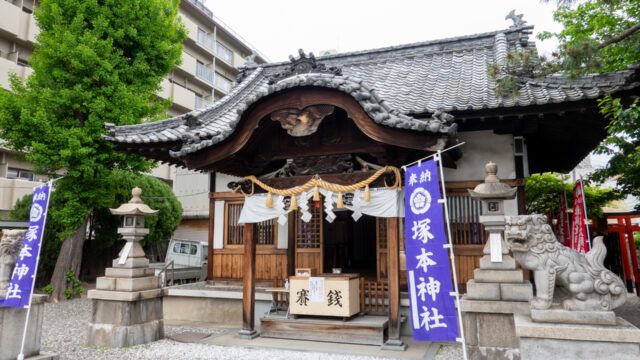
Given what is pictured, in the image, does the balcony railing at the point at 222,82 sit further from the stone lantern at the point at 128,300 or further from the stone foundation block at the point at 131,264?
the stone foundation block at the point at 131,264

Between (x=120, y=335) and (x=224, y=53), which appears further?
(x=224, y=53)

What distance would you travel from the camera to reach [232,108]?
464 inches

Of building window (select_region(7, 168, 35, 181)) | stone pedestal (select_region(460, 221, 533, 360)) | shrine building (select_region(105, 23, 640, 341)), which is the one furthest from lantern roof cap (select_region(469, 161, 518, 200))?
building window (select_region(7, 168, 35, 181))

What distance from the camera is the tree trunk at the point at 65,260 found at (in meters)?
14.0

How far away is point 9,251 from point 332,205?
A: 548 cm

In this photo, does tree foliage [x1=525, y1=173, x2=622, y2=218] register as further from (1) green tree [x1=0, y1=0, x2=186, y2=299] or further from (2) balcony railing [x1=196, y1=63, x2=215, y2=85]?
(2) balcony railing [x1=196, y1=63, x2=215, y2=85]

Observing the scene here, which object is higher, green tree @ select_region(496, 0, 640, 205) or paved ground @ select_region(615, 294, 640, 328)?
green tree @ select_region(496, 0, 640, 205)

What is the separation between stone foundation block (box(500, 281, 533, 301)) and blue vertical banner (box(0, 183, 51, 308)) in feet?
23.1

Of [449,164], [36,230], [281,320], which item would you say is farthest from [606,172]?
[36,230]

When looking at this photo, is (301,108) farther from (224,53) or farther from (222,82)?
(224,53)

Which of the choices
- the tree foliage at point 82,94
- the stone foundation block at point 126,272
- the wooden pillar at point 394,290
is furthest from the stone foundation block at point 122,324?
the tree foliage at point 82,94

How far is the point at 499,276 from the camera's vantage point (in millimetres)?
6066

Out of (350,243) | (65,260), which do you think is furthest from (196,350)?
(350,243)

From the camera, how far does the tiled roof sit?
690 centimetres
